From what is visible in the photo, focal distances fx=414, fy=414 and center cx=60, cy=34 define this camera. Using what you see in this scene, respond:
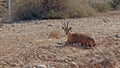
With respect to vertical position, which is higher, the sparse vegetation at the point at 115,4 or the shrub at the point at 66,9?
the shrub at the point at 66,9

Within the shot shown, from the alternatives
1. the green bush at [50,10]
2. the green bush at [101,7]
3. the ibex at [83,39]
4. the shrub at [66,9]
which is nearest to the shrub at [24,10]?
the green bush at [50,10]

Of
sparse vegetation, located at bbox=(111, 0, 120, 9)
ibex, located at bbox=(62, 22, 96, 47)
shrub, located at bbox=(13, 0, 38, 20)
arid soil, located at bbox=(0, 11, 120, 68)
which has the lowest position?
sparse vegetation, located at bbox=(111, 0, 120, 9)

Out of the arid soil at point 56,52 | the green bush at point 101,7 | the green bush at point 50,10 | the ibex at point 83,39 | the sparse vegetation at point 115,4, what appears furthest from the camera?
the sparse vegetation at point 115,4

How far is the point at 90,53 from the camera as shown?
850 cm

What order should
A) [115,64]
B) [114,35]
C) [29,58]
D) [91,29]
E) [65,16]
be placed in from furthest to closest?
[65,16] → [91,29] → [114,35] → [115,64] → [29,58]

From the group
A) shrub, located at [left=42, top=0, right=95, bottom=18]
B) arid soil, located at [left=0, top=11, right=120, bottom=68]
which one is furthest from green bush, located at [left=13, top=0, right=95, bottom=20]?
arid soil, located at [left=0, top=11, right=120, bottom=68]

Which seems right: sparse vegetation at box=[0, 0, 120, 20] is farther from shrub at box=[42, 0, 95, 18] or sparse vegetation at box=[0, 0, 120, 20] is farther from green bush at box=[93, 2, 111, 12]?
green bush at box=[93, 2, 111, 12]

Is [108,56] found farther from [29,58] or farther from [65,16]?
[65,16]

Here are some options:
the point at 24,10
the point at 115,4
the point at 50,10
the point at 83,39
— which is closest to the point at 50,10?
the point at 50,10

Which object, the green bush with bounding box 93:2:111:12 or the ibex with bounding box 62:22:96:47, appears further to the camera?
the green bush with bounding box 93:2:111:12

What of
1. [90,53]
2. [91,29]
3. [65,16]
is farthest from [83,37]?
[65,16]

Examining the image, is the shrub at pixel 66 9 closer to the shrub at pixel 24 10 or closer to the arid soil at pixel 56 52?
the shrub at pixel 24 10

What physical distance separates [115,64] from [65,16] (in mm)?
7849

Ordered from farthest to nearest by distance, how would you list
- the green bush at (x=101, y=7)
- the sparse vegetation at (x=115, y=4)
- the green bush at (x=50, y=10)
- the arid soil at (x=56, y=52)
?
the sparse vegetation at (x=115, y=4), the green bush at (x=101, y=7), the green bush at (x=50, y=10), the arid soil at (x=56, y=52)
